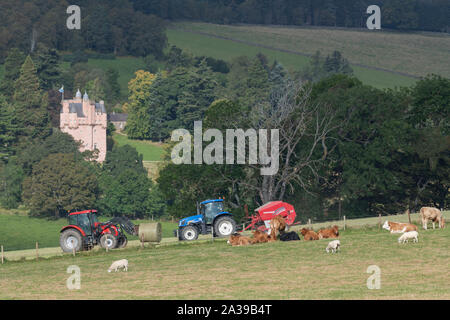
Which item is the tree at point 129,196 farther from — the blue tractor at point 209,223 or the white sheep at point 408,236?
the white sheep at point 408,236

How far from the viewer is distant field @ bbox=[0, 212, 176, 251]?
430 feet

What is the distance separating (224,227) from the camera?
51656 millimetres

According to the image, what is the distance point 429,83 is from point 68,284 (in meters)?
65.2

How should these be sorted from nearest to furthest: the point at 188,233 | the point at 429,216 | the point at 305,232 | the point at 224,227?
1. the point at 305,232
2. the point at 429,216
3. the point at 224,227
4. the point at 188,233

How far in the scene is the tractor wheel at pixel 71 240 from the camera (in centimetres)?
4941

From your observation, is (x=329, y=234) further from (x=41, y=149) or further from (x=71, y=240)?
(x=41, y=149)

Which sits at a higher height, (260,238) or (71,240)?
(260,238)

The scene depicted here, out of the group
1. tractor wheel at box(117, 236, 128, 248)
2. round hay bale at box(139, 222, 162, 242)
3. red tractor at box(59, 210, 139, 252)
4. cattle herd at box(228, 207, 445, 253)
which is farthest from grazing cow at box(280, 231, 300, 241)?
tractor wheel at box(117, 236, 128, 248)

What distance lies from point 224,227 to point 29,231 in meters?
95.2

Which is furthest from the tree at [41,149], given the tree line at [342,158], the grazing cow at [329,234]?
the grazing cow at [329,234]

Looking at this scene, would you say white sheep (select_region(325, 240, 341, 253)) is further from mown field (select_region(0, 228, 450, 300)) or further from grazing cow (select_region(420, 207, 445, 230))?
grazing cow (select_region(420, 207, 445, 230))

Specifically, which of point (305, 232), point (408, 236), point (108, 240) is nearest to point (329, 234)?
point (305, 232)

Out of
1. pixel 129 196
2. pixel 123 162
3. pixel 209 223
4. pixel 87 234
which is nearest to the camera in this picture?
pixel 87 234

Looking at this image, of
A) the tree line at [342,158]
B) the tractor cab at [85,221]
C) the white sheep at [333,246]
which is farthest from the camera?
the tree line at [342,158]
